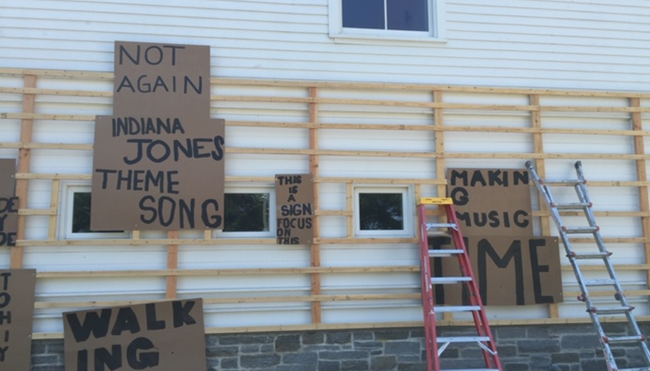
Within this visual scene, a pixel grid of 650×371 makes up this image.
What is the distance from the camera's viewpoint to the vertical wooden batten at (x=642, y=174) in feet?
18.7

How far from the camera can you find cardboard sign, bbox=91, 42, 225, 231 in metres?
5.04

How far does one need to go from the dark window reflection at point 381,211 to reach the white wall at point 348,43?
49.3 inches

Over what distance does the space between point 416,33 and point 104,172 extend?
3.57 metres

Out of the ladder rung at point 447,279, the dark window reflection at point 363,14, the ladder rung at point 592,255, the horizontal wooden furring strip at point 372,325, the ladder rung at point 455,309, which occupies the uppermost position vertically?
the dark window reflection at point 363,14

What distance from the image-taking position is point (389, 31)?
5.84 meters

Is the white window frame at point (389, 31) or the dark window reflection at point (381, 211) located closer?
the dark window reflection at point (381, 211)

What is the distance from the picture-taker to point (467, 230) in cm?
545

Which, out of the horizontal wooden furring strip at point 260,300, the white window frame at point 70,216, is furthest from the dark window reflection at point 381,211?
the white window frame at point 70,216

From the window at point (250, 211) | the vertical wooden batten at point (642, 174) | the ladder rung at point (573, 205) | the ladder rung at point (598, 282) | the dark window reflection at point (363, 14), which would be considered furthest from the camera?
the dark window reflection at point (363, 14)

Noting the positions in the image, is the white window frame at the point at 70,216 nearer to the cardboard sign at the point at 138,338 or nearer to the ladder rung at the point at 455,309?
the cardboard sign at the point at 138,338

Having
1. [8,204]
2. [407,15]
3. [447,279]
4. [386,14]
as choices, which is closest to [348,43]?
[386,14]

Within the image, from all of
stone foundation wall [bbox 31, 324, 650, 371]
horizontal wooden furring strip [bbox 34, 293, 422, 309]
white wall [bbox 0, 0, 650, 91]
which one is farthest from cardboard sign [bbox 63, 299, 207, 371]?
white wall [bbox 0, 0, 650, 91]

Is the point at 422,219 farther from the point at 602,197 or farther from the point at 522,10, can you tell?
the point at 522,10

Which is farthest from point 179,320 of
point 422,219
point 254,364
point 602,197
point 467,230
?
point 602,197
